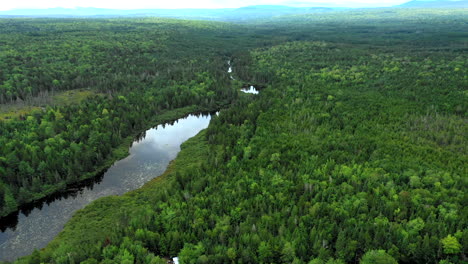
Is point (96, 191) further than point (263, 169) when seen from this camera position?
Yes

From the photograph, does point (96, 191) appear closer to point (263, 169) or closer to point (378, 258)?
point (263, 169)

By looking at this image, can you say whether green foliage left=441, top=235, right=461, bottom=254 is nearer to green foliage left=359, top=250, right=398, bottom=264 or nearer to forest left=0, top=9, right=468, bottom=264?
forest left=0, top=9, right=468, bottom=264

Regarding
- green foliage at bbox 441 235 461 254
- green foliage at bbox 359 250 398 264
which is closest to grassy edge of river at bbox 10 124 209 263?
green foliage at bbox 359 250 398 264

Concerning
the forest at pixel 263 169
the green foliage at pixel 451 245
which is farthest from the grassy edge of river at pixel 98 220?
the green foliage at pixel 451 245

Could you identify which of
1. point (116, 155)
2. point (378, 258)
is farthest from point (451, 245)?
point (116, 155)

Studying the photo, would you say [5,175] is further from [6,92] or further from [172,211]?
[6,92]

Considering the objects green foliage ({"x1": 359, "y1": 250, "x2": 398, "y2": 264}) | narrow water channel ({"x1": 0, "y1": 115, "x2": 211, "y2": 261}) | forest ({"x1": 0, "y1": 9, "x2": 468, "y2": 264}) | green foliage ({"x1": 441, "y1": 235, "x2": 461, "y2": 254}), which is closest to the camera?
green foliage ({"x1": 359, "y1": 250, "x2": 398, "y2": 264})

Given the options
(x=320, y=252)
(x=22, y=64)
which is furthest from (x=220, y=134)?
(x=22, y=64)

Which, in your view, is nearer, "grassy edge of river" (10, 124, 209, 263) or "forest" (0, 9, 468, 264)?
"forest" (0, 9, 468, 264)
